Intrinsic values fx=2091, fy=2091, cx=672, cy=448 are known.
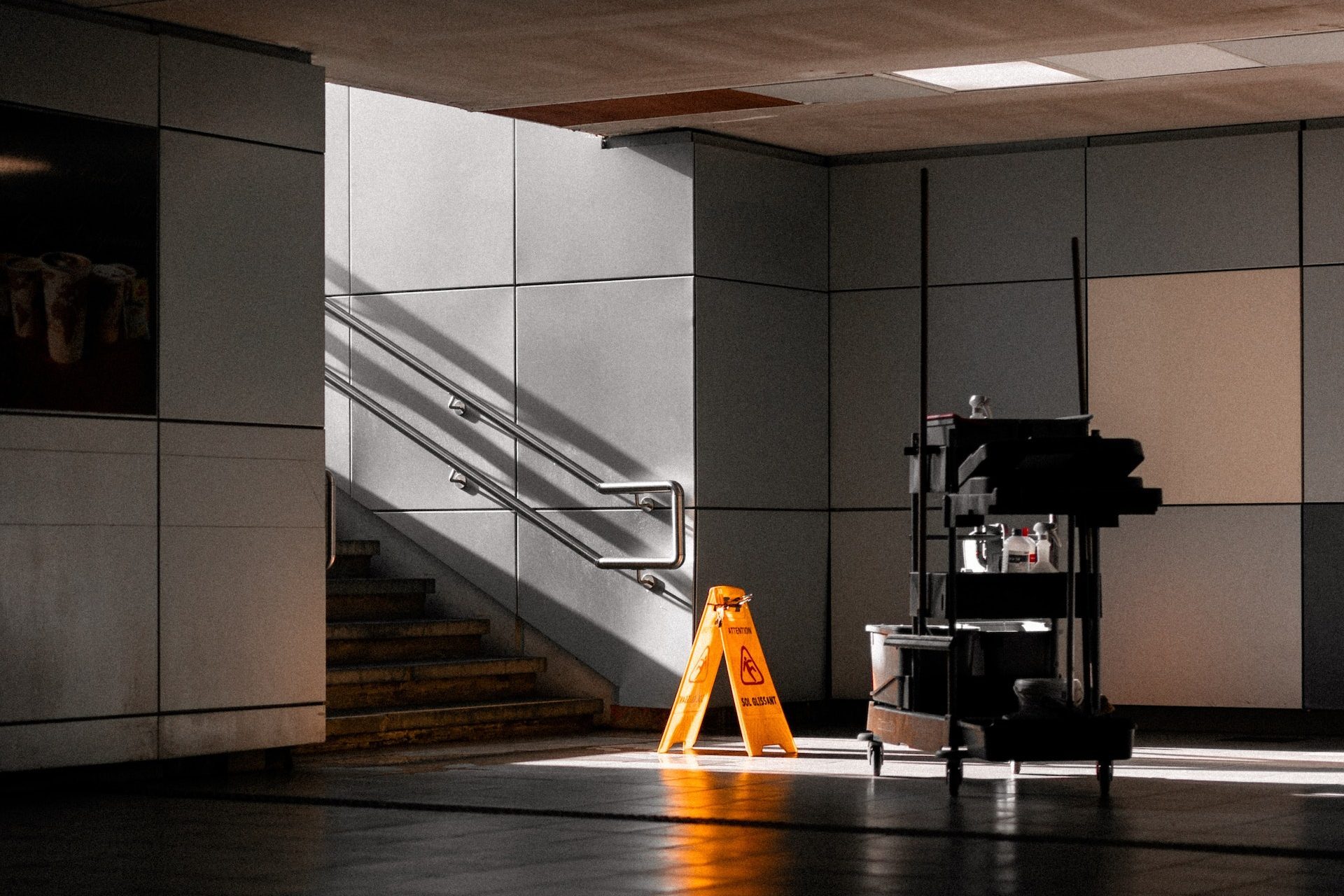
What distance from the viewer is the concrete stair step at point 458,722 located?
10.8 meters

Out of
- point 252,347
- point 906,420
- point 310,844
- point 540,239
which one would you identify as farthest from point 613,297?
point 310,844

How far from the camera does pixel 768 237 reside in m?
12.7

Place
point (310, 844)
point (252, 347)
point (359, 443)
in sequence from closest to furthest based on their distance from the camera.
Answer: point (310, 844) < point (252, 347) < point (359, 443)

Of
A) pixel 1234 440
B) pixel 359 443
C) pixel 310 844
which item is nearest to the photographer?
pixel 310 844

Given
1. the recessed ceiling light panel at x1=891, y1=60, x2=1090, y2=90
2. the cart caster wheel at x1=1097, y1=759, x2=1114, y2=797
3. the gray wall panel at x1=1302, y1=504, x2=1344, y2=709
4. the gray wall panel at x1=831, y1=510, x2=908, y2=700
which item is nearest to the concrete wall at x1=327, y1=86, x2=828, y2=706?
the gray wall panel at x1=831, y1=510, x2=908, y2=700

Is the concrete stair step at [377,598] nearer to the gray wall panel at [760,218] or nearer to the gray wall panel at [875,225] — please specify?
the gray wall panel at [760,218]

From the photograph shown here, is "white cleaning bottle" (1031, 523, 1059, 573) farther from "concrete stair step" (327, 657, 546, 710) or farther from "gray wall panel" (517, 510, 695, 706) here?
"concrete stair step" (327, 657, 546, 710)

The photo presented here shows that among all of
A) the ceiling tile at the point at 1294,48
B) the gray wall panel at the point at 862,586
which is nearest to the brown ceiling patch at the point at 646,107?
the ceiling tile at the point at 1294,48

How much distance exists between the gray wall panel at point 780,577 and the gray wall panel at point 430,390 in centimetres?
144

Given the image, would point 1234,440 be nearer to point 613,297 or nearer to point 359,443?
point 613,297

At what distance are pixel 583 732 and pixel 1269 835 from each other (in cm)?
546

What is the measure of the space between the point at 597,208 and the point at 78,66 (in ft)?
13.3

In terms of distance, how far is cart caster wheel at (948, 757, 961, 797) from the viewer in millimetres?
8547

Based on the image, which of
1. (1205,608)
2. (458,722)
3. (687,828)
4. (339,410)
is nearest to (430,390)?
(339,410)
